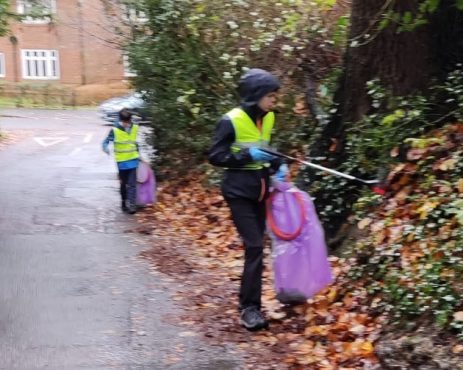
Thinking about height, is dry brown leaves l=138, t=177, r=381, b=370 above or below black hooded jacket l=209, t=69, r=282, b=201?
below

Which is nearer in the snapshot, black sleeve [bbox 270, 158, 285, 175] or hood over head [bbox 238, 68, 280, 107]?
hood over head [bbox 238, 68, 280, 107]

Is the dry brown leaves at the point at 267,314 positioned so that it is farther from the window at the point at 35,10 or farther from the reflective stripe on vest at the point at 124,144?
the window at the point at 35,10

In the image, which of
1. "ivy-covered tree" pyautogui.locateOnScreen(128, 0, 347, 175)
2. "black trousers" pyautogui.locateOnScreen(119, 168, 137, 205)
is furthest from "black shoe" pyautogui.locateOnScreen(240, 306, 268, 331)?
"black trousers" pyautogui.locateOnScreen(119, 168, 137, 205)

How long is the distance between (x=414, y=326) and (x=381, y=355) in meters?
0.28

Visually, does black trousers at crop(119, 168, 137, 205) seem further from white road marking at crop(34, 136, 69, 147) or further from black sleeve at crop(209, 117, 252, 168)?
white road marking at crop(34, 136, 69, 147)

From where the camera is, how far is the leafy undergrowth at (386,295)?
431cm

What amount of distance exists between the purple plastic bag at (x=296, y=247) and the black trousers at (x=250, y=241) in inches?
4.7

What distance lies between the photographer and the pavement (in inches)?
195

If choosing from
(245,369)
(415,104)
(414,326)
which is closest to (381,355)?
(414,326)

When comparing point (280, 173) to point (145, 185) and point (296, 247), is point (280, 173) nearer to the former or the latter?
point (296, 247)

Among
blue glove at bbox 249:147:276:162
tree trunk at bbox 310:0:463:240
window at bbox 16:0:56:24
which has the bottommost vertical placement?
blue glove at bbox 249:147:276:162

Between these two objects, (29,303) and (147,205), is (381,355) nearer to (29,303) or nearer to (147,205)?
(29,303)

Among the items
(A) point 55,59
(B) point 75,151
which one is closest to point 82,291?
(B) point 75,151

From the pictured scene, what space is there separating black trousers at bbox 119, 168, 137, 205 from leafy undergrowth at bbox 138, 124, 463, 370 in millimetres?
3249
